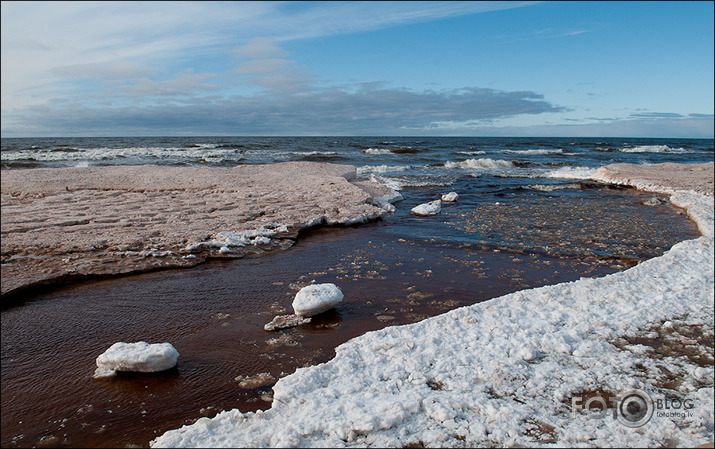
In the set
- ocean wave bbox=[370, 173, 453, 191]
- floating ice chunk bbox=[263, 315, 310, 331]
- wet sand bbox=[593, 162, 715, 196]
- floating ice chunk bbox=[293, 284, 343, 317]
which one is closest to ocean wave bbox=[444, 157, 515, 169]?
wet sand bbox=[593, 162, 715, 196]

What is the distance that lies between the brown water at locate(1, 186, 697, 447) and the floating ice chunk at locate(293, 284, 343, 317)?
13 cm

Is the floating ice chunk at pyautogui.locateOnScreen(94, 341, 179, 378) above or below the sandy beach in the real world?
below

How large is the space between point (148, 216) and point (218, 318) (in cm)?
434

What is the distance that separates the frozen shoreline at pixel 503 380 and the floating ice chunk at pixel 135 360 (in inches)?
37.9

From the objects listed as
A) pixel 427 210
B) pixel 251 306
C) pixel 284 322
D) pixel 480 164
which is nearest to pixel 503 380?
pixel 284 322

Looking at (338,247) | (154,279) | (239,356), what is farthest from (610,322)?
(154,279)

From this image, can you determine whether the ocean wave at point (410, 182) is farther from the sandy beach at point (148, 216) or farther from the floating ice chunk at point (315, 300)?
the floating ice chunk at point (315, 300)

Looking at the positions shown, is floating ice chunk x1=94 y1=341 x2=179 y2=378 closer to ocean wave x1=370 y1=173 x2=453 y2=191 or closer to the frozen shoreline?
the frozen shoreline

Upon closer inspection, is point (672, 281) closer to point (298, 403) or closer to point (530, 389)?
point (530, 389)

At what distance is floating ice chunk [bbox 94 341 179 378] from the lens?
340 cm

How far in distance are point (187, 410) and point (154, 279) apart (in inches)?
115

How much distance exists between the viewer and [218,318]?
4.51m

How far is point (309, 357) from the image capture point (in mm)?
3742

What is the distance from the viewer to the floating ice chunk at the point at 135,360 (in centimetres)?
340
